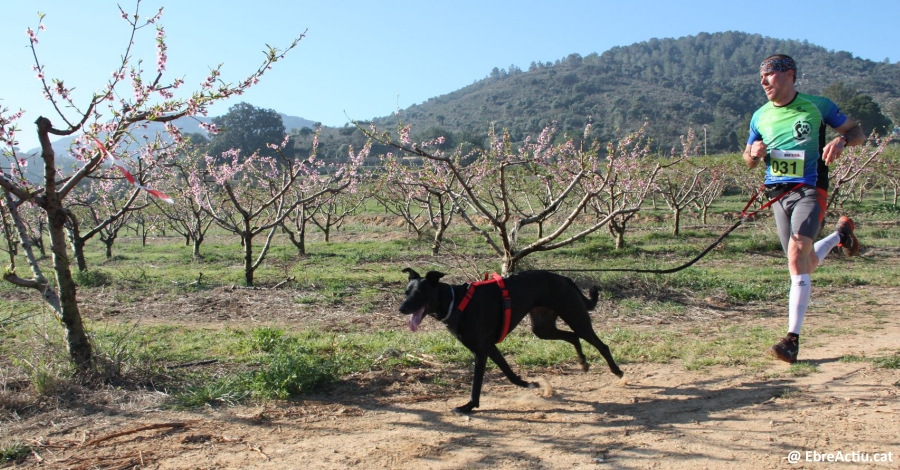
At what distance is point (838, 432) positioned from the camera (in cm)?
Answer: 314

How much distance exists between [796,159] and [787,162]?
0.07 m

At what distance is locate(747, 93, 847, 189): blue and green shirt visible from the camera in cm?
425

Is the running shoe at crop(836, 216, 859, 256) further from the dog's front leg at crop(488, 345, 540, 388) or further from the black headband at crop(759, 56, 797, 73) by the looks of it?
Result: the dog's front leg at crop(488, 345, 540, 388)

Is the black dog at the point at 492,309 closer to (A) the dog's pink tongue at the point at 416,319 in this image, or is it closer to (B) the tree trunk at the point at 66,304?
(A) the dog's pink tongue at the point at 416,319

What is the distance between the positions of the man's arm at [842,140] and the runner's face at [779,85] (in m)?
0.43

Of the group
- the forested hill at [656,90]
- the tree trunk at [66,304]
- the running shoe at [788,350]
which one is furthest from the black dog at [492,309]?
the forested hill at [656,90]

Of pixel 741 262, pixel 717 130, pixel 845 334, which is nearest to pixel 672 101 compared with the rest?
pixel 717 130

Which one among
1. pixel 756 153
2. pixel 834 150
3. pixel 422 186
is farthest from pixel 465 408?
pixel 422 186

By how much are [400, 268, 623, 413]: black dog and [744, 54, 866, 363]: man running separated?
1536 mm

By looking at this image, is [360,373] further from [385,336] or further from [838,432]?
[838,432]

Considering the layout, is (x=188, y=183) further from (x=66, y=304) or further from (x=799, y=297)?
(x=799, y=297)

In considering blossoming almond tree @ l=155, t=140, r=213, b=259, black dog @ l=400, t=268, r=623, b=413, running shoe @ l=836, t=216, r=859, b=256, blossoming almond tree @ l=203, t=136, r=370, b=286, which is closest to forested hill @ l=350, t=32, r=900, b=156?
blossoming almond tree @ l=203, t=136, r=370, b=286

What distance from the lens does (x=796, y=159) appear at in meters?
4.27

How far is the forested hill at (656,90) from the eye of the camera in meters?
81.8
